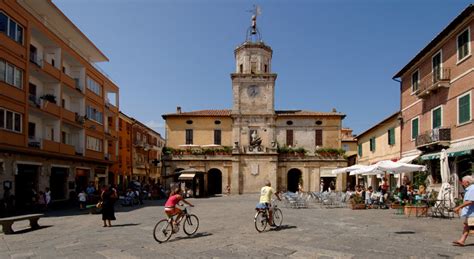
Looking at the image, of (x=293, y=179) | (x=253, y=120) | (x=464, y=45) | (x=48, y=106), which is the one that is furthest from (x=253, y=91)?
(x=464, y=45)

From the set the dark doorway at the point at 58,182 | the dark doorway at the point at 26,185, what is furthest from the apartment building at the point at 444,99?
the dark doorway at the point at 58,182

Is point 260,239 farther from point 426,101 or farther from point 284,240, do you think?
point 426,101

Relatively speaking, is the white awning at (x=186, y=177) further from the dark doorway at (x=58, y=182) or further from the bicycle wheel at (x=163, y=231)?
the bicycle wheel at (x=163, y=231)

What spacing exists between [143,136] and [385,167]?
4511 cm

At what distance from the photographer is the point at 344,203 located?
25.2 m

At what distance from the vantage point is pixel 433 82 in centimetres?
2325

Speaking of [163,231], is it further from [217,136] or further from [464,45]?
[217,136]

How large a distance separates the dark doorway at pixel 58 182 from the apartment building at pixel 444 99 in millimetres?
23533

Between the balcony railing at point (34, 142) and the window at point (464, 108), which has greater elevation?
the window at point (464, 108)

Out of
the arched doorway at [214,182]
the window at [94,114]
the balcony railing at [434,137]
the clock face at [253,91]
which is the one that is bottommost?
the arched doorway at [214,182]

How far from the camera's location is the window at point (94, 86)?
34.4 metres

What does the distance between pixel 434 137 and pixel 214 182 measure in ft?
95.5

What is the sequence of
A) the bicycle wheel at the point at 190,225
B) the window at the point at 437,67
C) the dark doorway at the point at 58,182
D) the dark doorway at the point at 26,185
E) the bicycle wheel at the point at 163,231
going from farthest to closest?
the dark doorway at the point at 58,182, the dark doorway at the point at 26,185, the window at the point at 437,67, the bicycle wheel at the point at 190,225, the bicycle wheel at the point at 163,231

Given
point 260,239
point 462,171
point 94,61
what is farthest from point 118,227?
point 94,61
